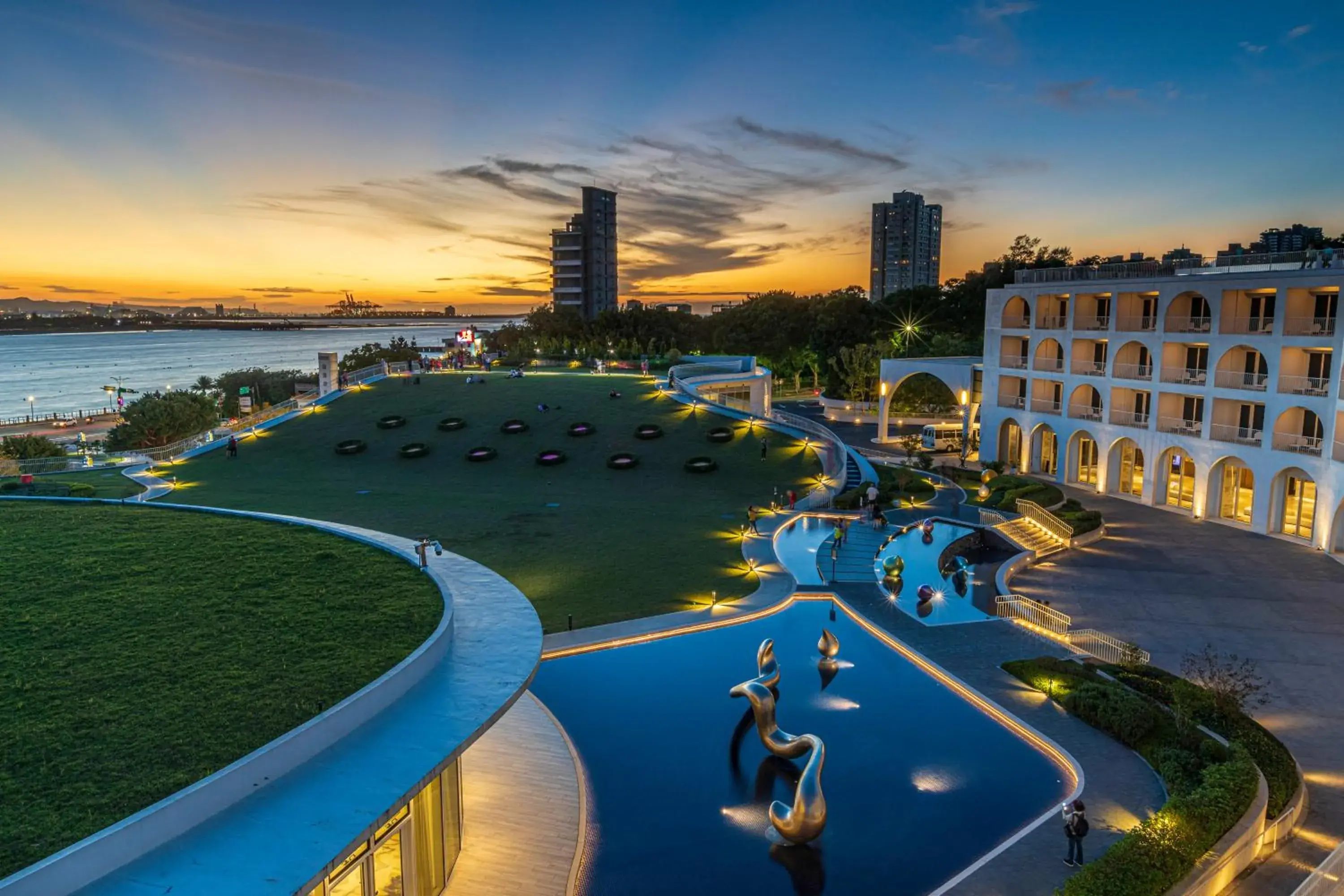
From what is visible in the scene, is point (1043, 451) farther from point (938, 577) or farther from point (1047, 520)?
point (938, 577)

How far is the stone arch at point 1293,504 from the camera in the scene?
3881 cm

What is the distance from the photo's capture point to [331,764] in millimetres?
11547

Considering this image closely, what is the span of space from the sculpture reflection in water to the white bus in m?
43.7

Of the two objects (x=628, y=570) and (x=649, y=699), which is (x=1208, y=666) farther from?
(x=628, y=570)

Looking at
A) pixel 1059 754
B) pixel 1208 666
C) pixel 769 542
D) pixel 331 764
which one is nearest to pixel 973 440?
pixel 769 542

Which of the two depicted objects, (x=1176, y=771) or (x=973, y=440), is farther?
(x=973, y=440)

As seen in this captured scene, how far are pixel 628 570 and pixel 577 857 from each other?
17.1m

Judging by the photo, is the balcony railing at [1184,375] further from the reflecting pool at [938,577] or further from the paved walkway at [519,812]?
the paved walkway at [519,812]

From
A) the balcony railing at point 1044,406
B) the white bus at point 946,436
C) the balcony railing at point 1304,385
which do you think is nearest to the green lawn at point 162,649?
the balcony railing at point 1304,385

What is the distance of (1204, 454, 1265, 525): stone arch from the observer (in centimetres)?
4266

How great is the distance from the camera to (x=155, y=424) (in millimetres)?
79750

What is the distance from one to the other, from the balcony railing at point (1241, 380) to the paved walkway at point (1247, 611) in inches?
288

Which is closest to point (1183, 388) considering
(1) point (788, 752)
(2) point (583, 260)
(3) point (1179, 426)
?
(3) point (1179, 426)

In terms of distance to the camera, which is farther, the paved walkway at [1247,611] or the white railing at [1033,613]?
the white railing at [1033,613]
